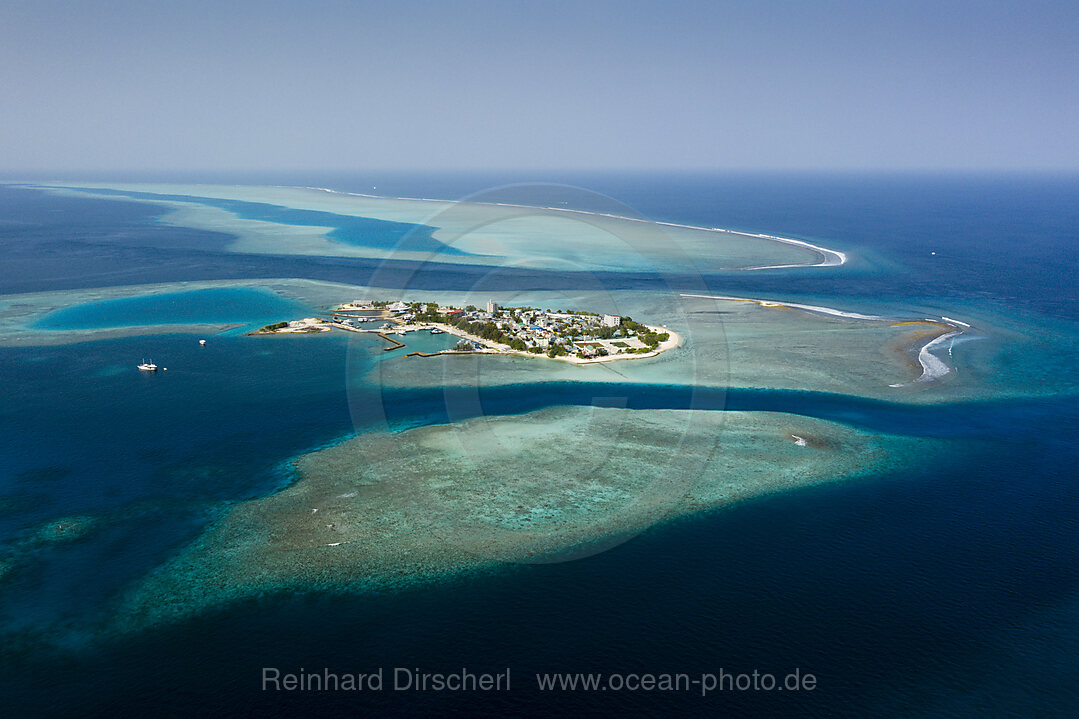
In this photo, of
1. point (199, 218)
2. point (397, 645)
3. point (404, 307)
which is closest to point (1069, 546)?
point (397, 645)

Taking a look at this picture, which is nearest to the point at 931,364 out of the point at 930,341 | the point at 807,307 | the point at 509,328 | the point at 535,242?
the point at 930,341

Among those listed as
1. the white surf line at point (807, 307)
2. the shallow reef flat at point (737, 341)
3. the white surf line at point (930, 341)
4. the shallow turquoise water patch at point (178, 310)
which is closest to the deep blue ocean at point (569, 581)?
the shallow reef flat at point (737, 341)

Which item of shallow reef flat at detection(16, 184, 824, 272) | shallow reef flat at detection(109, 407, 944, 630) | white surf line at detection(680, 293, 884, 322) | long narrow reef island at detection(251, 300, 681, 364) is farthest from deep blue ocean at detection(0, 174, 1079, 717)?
shallow reef flat at detection(16, 184, 824, 272)

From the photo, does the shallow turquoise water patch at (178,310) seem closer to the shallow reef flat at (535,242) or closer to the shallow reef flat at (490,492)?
the shallow reef flat at (535,242)

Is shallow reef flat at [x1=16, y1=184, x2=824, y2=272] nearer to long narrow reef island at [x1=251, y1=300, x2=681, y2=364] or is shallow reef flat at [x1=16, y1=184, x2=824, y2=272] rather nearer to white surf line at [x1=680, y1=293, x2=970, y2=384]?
white surf line at [x1=680, y1=293, x2=970, y2=384]

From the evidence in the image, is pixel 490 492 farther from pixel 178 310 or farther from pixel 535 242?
pixel 535 242

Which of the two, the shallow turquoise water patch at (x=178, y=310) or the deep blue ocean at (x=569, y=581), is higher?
the shallow turquoise water patch at (x=178, y=310)

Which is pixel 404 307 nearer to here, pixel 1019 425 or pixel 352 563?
pixel 352 563
